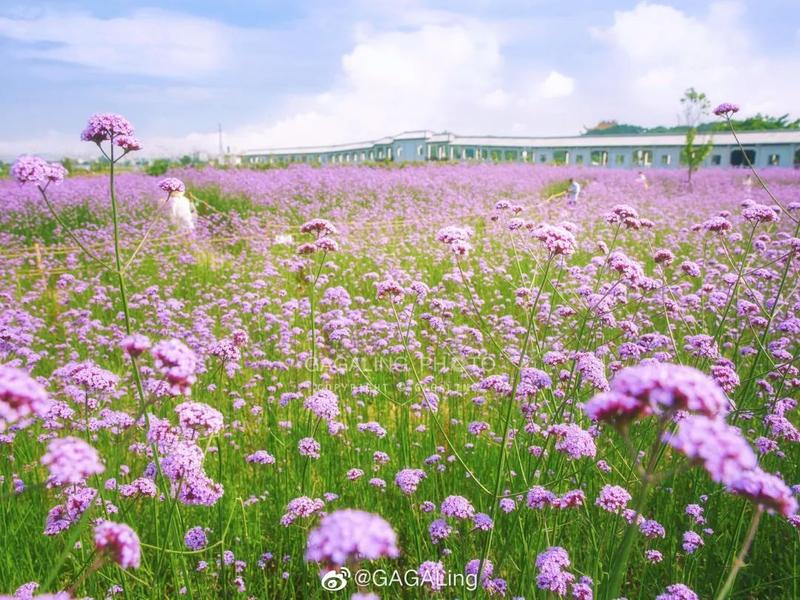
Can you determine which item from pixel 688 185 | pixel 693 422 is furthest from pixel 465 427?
pixel 688 185

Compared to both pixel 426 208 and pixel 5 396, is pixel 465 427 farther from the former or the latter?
pixel 426 208

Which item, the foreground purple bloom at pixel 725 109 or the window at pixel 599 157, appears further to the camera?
the window at pixel 599 157

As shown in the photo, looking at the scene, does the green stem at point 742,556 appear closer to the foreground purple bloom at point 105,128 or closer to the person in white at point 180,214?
the foreground purple bloom at point 105,128

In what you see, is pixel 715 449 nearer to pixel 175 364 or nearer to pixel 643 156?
pixel 175 364

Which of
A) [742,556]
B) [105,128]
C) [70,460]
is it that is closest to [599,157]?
[105,128]

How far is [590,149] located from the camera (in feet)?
217

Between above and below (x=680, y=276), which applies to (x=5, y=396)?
above

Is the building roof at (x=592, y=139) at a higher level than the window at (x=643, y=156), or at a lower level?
higher

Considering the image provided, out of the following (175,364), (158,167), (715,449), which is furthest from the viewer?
(158,167)

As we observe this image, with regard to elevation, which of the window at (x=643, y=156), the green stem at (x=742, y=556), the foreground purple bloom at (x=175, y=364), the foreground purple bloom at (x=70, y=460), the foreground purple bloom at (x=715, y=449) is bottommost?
the green stem at (x=742, y=556)

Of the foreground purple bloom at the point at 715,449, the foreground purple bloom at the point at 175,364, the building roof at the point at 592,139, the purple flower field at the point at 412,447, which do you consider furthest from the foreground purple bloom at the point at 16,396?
the building roof at the point at 592,139

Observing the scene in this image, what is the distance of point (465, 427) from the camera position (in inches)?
198

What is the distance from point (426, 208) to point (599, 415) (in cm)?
1623

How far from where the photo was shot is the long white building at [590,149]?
54.6 metres
